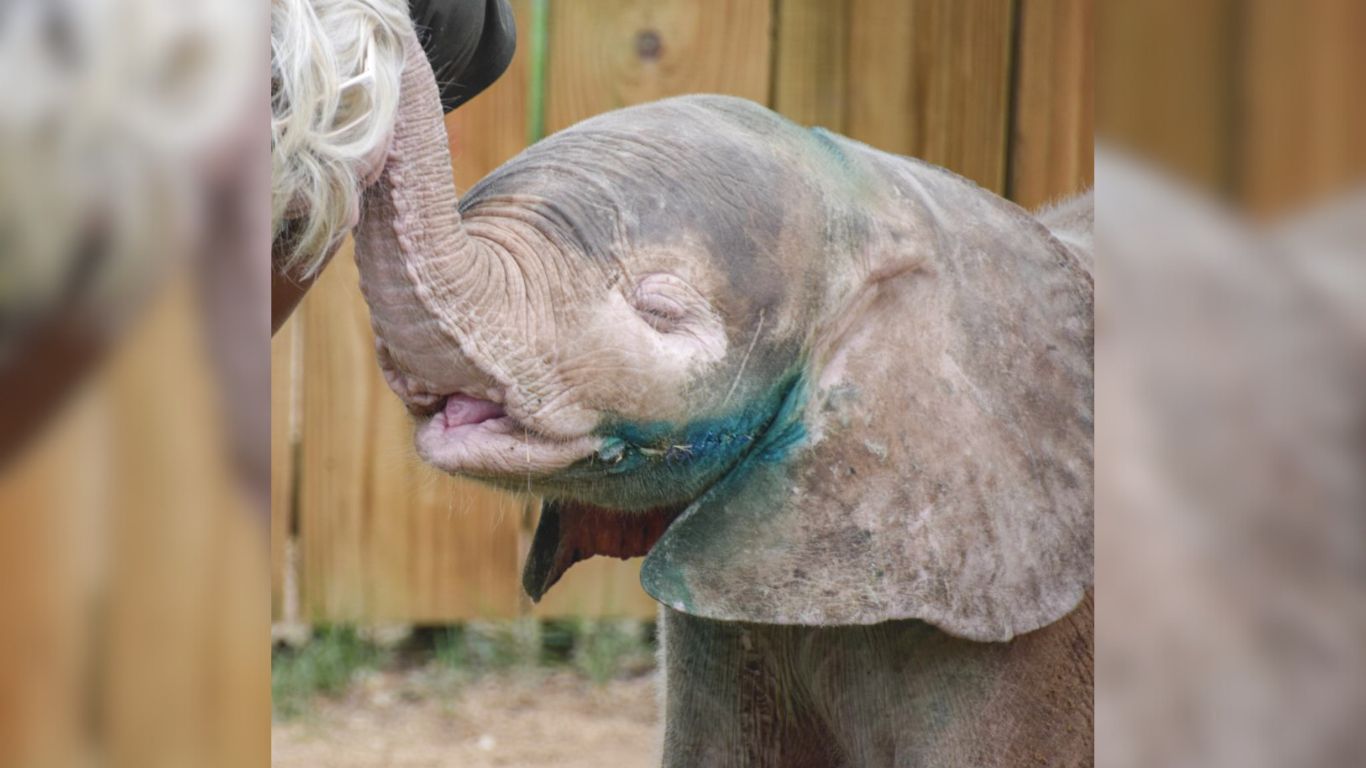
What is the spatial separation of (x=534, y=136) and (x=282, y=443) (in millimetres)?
707

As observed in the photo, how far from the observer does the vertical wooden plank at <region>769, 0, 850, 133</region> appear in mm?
2861

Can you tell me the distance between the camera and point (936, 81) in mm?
2797

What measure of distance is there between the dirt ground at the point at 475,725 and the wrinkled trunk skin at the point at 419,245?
1725 mm

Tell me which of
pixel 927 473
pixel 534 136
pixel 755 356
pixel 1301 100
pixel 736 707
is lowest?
pixel 736 707

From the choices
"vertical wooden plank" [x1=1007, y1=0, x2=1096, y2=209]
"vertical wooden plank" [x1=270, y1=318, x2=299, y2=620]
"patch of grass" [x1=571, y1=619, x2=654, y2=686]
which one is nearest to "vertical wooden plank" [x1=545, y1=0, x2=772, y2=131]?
"vertical wooden plank" [x1=1007, y1=0, x2=1096, y2=209]

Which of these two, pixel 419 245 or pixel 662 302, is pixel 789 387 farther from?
pixel 419 245

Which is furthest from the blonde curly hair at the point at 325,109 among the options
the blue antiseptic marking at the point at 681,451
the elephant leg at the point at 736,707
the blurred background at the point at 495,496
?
the blurred background at the point at 495,496

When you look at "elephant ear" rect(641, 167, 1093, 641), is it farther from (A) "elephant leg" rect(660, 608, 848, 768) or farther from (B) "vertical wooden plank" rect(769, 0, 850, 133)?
(B) "vertical wooden plank" rect(769, 0, 850, 133)

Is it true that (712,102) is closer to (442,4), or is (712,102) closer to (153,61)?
(442,4)

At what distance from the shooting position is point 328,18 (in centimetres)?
108

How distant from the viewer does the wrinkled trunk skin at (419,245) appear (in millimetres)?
1161

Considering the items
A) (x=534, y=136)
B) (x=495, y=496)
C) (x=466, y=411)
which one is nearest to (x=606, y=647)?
(x=495, y=496)

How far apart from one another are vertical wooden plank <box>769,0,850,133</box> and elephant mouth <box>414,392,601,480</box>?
1.68m

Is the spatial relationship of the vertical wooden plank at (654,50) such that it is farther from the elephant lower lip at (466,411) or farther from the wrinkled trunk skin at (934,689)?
the elephant lower lip at (466,411)
